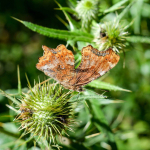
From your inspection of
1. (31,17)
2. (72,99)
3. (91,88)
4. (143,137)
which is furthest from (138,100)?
(31,17)

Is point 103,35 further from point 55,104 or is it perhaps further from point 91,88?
point 55,104

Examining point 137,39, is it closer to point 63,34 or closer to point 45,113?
point 63,34

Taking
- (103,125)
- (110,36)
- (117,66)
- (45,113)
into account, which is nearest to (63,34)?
(110,36)

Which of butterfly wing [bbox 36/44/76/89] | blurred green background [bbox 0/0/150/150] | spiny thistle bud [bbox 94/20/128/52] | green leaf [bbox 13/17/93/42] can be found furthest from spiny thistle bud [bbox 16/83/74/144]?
blurred green background [bbox 0/0/150/150]

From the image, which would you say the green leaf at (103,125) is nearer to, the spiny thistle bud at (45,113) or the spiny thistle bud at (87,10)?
the spiny thistle bud at (45,113)

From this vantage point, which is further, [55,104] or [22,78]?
[22,78]

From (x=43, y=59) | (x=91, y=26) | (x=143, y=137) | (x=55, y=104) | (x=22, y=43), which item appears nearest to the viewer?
(x=55, y=104)
